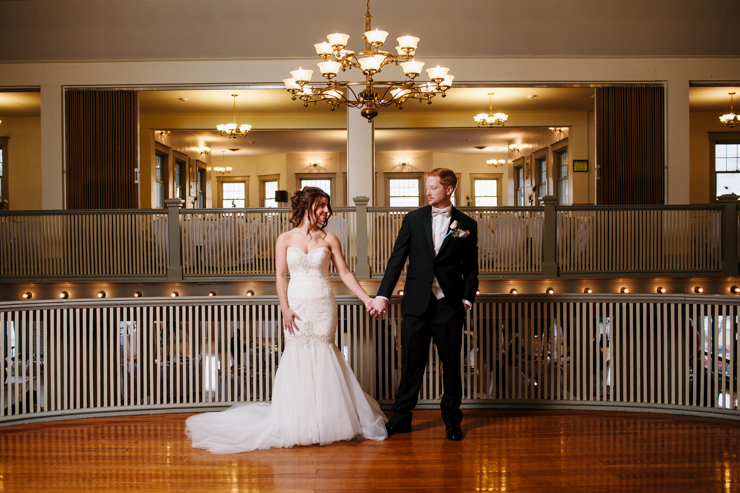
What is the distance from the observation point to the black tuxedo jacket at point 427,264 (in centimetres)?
351

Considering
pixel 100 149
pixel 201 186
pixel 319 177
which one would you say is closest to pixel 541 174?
pixel 319 177

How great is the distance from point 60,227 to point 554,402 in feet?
26.5

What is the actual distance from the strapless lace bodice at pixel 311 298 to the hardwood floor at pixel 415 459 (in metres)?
0.67

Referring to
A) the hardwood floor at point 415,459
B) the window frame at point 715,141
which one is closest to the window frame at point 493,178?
the window frame at point 715,141

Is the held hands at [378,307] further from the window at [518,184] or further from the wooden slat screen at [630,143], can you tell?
the window at [518,184]

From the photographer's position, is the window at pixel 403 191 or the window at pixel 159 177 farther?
the window at pixel 403 191

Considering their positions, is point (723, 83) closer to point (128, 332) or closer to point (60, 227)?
point (128, 332)

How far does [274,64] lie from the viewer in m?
10.3

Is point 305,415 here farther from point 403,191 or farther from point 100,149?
point 403,191

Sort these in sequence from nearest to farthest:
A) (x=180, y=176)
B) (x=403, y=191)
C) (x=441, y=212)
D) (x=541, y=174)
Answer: (x=441, y=212)
(x=541, y=174)
(x=180, y=176)
(x=403, y=191)

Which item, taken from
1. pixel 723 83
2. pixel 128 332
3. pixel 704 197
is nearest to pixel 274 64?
pixel 128 332

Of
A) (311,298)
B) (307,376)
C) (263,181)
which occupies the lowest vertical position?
(307,376)

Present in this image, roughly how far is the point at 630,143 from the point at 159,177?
451 inches

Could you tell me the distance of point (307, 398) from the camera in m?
3.41
